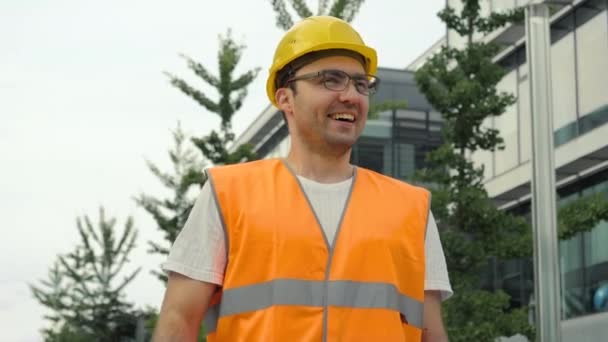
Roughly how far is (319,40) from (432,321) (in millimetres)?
864

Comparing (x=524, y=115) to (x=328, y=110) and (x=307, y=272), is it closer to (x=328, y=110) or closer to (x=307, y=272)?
(x=328, y=110)

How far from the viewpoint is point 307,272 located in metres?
3.26

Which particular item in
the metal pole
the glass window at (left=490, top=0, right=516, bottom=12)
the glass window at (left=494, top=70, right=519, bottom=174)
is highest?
the glass window at (left=490, top=0, right=516, bottom=12)

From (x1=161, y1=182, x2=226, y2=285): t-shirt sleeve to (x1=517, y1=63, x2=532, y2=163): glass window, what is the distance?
2817 centimetres

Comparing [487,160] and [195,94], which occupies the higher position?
[487,160]

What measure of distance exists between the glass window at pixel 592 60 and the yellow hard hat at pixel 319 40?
2433 cm

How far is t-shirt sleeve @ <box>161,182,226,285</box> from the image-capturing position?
130 inches

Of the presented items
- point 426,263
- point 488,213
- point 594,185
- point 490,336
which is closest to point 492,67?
point 488,213

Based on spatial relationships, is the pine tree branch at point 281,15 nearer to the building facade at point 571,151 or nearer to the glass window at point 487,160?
the building facade at point 571,151

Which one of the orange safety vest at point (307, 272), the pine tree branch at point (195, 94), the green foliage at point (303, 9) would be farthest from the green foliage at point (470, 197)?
the orange safety vest at point (307, 272)

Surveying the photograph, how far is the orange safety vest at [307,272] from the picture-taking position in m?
3.23

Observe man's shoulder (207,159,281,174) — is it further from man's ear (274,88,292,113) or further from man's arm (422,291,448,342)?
man's arm (422,291,448,342)

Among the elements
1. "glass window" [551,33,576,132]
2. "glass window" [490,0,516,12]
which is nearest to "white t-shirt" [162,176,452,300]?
"glass window" [551,33,576,132]

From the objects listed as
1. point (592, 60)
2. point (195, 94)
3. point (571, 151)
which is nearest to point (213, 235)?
point (195, 94)
